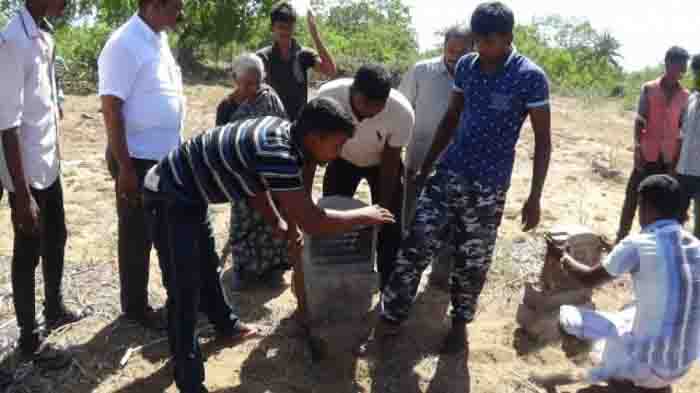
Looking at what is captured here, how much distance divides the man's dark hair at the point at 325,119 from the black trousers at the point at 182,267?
0.62 m

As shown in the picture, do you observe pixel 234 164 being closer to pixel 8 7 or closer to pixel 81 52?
pixel 81 52

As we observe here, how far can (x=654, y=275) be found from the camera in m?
2.40

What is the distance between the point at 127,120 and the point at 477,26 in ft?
5.32

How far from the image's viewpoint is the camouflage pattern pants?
3137 mm

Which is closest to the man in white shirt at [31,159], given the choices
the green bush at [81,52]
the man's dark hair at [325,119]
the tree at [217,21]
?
the man's dark hair at [325,119]

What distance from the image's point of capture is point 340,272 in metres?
3.50

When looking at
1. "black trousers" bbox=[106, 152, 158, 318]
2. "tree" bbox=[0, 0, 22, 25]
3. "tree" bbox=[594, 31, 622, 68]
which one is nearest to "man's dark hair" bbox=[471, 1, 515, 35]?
"black trousers" bbox=[106, 152, 158, 318]

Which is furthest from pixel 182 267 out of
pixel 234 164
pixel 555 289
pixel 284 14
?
pixel 284 14

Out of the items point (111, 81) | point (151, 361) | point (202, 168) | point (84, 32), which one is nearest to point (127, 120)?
point (111, 81)

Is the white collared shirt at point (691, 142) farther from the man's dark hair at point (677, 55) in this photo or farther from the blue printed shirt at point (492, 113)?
the blue printed shirt at point (492, 113)

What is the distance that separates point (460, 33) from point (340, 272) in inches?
59.8

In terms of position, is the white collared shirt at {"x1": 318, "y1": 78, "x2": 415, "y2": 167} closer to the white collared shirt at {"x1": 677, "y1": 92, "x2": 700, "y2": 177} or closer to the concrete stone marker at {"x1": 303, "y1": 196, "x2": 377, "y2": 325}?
the concrete stone marker at {"x1": 303, "y1": 196, "x2": 377, "y2": 325}

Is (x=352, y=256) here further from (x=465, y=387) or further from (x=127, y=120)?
(x=127, y=120)

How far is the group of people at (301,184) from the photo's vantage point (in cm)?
242
